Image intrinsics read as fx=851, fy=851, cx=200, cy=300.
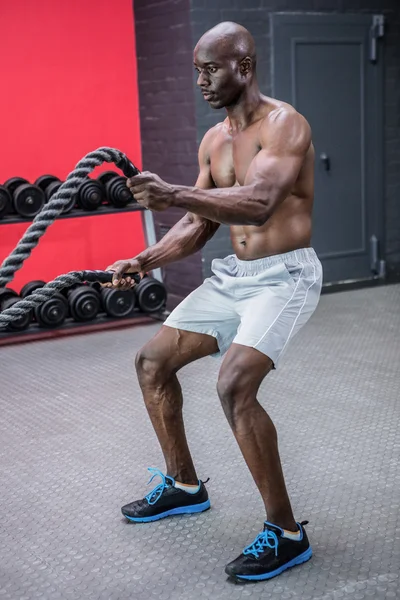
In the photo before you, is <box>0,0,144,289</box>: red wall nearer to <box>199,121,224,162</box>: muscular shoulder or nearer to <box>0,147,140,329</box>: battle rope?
<box>199,121,224,162</box>: muscular shoulder

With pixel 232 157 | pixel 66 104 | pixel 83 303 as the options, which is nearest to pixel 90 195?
pixel 83 303

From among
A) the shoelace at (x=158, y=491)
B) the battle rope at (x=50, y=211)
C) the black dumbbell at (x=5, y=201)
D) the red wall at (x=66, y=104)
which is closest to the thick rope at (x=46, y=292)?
the battle rope at (x=50, y=211)

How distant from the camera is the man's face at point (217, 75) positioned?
7.59 feet

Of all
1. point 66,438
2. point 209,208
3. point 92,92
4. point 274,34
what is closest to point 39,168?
point 92,92

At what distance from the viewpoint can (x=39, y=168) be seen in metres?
5.46

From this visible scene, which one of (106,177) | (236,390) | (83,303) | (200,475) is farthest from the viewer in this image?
(106,177)

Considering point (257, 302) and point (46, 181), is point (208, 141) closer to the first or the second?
point (257, 302)

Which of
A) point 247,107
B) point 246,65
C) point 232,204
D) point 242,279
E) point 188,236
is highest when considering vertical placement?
point 246,65

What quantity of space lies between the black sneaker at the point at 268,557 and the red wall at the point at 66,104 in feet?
11.4

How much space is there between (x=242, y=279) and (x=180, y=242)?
0.90ft

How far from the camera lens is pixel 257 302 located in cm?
240

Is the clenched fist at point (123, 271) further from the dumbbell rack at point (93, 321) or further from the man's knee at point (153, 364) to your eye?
the dumbbell rack at point (93, 321)

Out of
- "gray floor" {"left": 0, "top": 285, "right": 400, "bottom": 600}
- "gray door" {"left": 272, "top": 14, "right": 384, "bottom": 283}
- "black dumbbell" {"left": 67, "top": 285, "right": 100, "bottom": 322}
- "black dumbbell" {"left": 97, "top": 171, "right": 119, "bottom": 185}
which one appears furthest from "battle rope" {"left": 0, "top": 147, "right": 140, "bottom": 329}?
"gray door" {"left": 272, "top": 14, "right": 384, "bottom": 283}

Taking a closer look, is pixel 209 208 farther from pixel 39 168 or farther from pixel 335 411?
pixel 39 168
